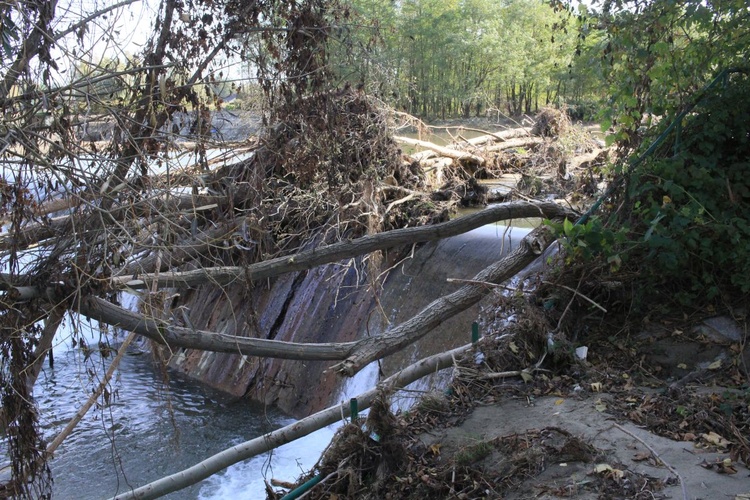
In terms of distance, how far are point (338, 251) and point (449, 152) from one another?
Answer: 5189 mm

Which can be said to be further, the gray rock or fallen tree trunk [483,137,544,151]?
fallen tree trunk [483,137,544,151]

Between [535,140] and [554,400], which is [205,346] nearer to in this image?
[554,400]

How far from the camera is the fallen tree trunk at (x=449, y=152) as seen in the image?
10.7m

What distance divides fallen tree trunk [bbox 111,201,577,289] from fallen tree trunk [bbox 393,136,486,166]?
322cm

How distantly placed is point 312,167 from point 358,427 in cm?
329

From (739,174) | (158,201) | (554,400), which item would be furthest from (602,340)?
(158,201)

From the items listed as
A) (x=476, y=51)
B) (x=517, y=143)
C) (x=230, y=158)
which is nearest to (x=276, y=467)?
(x=230, y=158)

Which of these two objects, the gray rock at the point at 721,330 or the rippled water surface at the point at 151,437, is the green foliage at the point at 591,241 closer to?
the gray rock at the point at 721,330

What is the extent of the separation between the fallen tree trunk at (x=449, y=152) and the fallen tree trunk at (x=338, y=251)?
3.22 m

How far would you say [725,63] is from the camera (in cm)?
645

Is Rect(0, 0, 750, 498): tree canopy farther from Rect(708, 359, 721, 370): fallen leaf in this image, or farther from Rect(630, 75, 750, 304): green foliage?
Rect(708, 359, 721, 370): fallen leaf

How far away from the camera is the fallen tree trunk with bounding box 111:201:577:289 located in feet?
16.8

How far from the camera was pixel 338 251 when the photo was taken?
6.39 meters

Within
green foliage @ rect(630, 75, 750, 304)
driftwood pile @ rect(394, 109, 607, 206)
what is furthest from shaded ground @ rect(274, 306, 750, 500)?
driftwood pile @ rect(394, 109, 607, 206)
